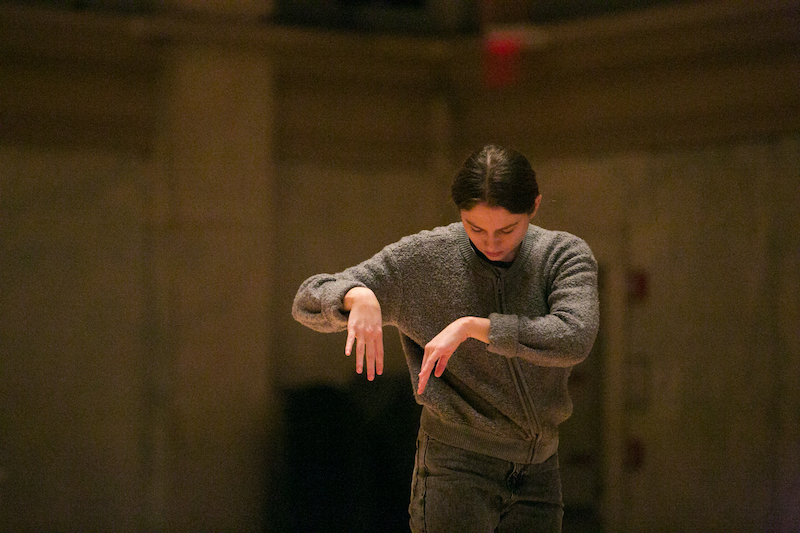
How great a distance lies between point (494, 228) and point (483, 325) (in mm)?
244

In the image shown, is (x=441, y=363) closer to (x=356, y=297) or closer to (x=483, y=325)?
(x=483, y=325)

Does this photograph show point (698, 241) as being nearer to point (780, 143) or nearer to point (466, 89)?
point (780, 143)

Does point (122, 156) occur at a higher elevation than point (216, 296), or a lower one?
higher

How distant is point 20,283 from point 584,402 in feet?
11.0

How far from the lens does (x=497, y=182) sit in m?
1.78

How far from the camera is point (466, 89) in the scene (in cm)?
485

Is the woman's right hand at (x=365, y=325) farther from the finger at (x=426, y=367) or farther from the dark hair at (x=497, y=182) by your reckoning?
the dark hair at (x=497, y=182)

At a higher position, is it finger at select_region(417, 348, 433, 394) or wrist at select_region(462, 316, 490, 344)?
wrist at select_region(462, 316, 490, 344)

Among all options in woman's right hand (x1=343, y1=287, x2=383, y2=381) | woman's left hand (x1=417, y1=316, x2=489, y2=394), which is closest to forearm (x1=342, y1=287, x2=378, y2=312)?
woman's right hand (x1=343, y1=287, x2=383, y2=381)

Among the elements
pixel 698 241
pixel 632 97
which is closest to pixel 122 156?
pixel 632 97

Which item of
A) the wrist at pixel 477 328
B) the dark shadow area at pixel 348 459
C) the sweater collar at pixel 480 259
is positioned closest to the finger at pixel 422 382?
the wrist at pixel 477 328

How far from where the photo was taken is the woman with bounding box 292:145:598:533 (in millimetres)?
1791

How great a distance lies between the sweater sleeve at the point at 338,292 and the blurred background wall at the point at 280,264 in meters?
2.09

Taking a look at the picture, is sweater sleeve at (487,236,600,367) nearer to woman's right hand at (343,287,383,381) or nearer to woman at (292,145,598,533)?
woman at (292,145,598,533)
